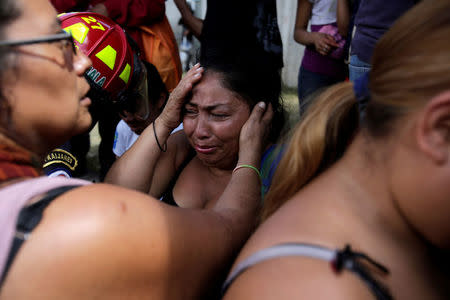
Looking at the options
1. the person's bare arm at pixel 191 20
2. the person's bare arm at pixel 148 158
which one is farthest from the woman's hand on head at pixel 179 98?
the person's bare arm at pixel 191 20

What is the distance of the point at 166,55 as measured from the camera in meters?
3.62

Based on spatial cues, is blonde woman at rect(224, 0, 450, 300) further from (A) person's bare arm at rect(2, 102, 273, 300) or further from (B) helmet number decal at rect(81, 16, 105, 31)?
(B) helmet number decal at rect(81, 16, 105, 31)

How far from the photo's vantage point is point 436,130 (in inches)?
34.4

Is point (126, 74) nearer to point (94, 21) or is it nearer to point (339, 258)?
point (94, 21)

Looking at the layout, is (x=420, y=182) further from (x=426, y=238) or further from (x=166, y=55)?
(x=166, y=55)

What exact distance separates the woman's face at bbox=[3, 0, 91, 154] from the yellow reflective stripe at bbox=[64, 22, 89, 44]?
148 centimetres

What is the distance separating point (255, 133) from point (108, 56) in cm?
129

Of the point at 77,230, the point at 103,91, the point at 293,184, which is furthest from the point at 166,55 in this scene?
the point at 77,230

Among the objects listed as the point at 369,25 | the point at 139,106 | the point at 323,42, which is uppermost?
the point at 369,25

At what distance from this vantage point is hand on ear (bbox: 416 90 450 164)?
849 millimetres

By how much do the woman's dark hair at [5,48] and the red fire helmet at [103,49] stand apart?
1546 millimetres

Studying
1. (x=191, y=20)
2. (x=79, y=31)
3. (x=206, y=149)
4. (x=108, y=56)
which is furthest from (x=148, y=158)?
(x=191, y=20)

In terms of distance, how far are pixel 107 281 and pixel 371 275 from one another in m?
0.62

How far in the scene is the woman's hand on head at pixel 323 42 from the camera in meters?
3.39
